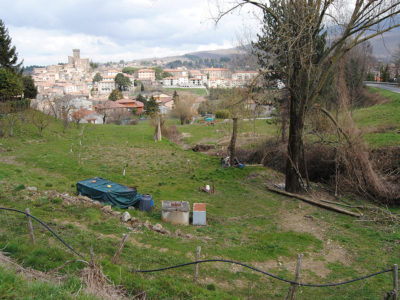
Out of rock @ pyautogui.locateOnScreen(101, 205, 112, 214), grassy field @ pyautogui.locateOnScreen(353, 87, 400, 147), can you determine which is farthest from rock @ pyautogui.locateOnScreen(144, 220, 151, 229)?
grassy field @ pyautogui.locateOnScreen(353, 87, 400, 147)

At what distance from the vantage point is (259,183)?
49.5 ft

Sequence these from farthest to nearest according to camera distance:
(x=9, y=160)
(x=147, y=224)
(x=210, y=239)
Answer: (x=9, y=160)
(x=147, y=224)
(x=210, y=239)

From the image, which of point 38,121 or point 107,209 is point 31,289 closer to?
point 107,209

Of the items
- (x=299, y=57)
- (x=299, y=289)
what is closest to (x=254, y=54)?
(x=299, y=57)

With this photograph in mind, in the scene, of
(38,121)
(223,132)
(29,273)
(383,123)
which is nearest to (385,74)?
(223,132)

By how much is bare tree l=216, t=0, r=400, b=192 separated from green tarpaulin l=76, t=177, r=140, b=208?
684cm

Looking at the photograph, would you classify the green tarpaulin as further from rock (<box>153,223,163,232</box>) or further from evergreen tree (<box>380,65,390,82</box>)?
evergreen tree (<box>380,65,390,82</box>)

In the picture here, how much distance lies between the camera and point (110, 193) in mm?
10188

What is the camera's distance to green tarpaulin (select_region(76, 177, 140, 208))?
10.2 meters

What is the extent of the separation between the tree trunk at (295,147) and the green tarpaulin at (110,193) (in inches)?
264

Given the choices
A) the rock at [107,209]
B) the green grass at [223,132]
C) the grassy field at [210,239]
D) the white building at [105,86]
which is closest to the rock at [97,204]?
the rock at [107,209]

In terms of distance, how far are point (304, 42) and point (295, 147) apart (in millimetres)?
4300

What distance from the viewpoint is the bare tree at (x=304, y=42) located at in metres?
10.8

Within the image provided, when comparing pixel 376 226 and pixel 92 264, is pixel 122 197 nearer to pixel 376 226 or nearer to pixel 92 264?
pixel 92 264
